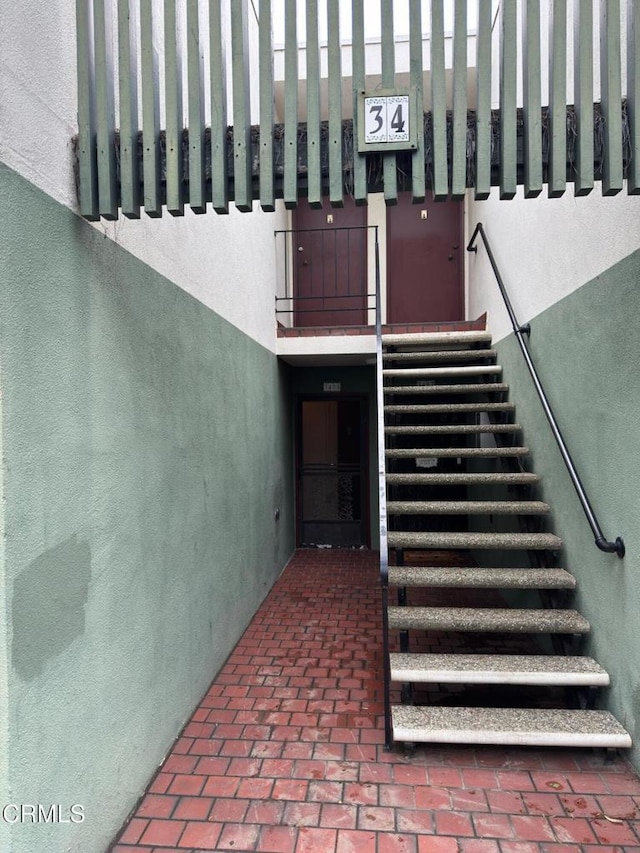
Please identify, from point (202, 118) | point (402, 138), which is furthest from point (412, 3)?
point (202, 118)

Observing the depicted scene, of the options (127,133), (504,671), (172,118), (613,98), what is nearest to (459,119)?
(613,98)

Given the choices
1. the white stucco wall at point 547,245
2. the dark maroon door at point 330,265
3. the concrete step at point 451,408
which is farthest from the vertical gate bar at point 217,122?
the dark maroon door at point 330,265

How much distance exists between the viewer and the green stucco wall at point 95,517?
1.53 metres

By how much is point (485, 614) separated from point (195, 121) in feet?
8.68

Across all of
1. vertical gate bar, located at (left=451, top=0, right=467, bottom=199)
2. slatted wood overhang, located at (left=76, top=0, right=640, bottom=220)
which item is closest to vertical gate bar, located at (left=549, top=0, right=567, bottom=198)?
slatted wood overhang, located at (left=76, top=0, right=640, bottom=220)

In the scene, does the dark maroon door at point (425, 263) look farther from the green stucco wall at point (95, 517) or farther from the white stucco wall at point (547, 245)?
the green stucco wall at point (95, 517)

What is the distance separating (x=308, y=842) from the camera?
6.40 ft

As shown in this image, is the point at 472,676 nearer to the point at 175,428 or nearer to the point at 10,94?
the point at 175,428

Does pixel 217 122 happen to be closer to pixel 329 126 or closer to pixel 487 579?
pixel 329 126

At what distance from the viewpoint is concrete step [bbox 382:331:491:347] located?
4988 millimetres

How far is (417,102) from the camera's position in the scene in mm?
1770

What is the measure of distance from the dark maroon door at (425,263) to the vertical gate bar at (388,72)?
474cm

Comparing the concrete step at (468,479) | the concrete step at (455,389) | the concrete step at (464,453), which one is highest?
the concrete step at (455,389)

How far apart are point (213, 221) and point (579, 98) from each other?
7.48 feet
